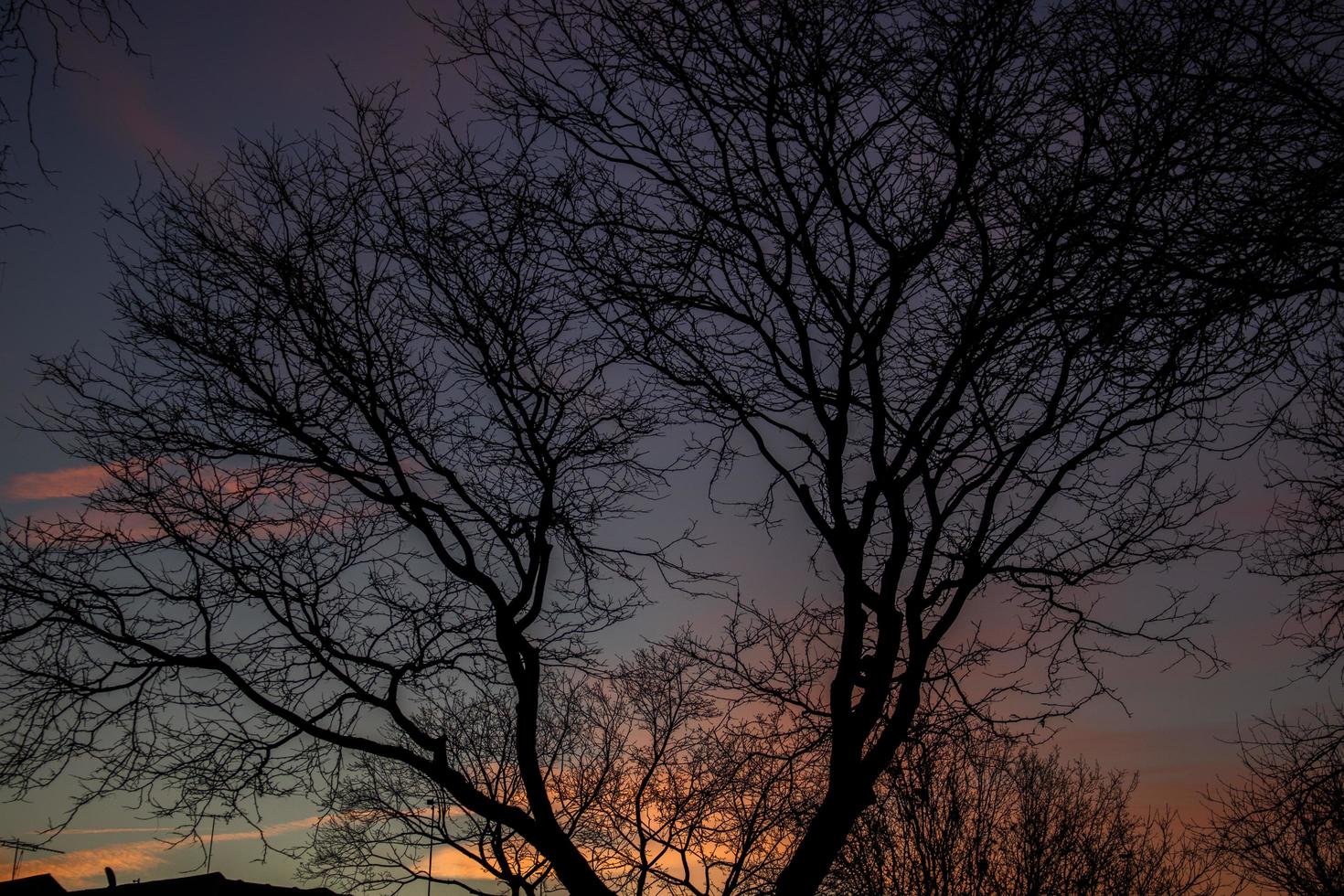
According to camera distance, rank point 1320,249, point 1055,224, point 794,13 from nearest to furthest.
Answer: point 1320,249 → point 1055,224 → point 794,13

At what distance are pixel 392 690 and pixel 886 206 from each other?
532cm

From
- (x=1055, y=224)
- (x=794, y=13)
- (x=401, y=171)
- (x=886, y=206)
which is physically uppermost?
(x=401, y=171)

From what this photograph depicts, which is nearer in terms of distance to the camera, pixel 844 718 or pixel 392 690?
pixel 844 718

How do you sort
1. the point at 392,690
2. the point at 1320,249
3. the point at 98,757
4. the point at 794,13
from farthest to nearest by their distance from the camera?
1. the point at 392,690
2. the point at 98,757
3. the point at 794,13
4. the point at 1320,249

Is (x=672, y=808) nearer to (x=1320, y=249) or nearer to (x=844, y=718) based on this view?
(x=844, y=718)

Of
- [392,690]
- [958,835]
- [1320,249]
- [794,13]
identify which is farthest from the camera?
[958,835]

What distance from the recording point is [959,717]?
745 centimetres

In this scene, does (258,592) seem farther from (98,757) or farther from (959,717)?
(959,717)

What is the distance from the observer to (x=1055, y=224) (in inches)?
232

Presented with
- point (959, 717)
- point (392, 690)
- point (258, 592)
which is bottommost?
point (959, 717)

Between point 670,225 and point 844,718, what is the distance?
3755 millimetres

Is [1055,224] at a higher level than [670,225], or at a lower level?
lower

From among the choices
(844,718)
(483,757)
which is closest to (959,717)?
(844,718)

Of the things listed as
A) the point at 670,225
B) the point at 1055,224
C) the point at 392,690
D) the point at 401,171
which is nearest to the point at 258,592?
the point at 392,690
